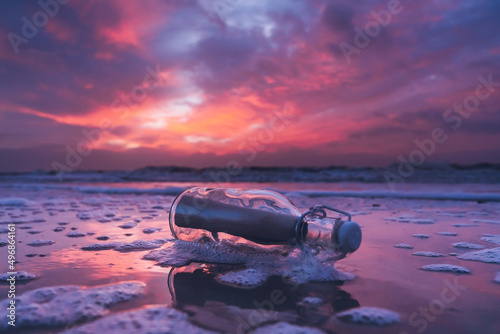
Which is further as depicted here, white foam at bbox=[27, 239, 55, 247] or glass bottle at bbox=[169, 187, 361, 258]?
white foam at bbox=[27, 239, 55, 247]

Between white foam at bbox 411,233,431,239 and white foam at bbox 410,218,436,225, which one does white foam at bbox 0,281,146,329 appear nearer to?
white foam at bbox 411,233,431,239

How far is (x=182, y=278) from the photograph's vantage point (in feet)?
5.33

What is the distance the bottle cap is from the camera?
A: 145cm

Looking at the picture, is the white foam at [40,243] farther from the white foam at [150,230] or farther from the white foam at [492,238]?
the white foam at [492,238]

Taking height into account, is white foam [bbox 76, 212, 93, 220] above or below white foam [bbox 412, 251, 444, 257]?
below

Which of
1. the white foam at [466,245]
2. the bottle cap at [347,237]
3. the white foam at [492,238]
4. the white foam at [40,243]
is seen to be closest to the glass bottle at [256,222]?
the bottle cap at [347,237]

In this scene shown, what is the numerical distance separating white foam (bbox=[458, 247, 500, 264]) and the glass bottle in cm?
90

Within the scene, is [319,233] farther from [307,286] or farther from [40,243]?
[40,243]

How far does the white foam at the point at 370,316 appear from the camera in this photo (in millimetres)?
1175

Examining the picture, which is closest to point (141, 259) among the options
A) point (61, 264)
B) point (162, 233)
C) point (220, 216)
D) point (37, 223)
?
point (61, 264)

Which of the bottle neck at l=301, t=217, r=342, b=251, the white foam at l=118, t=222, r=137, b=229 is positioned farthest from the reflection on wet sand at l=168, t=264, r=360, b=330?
the white foam at l=118, t=222, r=137, b=229

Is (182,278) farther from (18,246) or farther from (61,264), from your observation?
(18,246)

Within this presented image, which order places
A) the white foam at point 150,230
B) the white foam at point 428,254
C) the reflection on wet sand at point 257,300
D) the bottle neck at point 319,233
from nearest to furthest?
1. the reflection on wet sand at point 257,300
2. the bottle neck at point 319,233
3. the white foam at point 428,254
4. the white foam at point 150,230

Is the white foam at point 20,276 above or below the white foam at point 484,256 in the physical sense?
below
